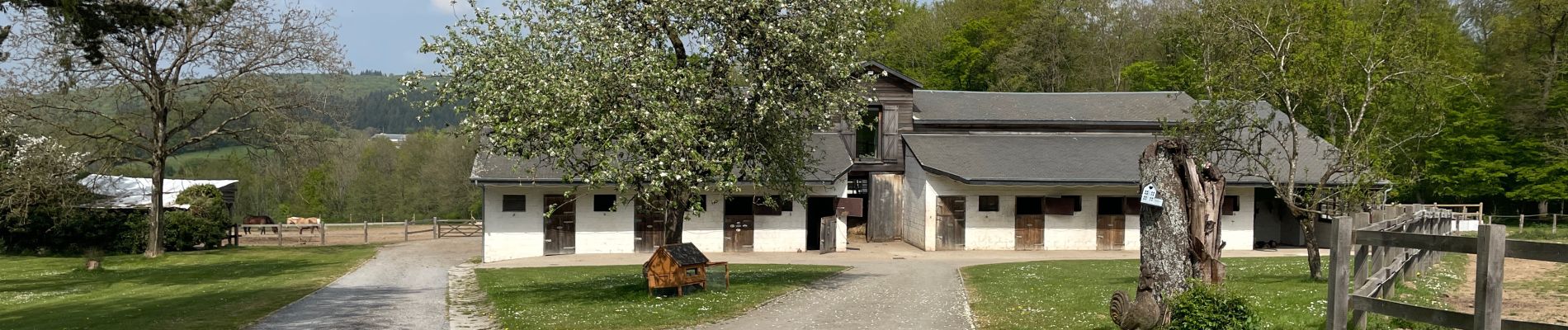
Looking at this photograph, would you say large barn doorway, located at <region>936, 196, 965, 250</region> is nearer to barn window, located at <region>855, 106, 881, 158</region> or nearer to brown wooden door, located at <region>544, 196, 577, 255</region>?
barn window, located at <region>855, 106, 881, 158</region>

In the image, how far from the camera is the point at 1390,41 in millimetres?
19844

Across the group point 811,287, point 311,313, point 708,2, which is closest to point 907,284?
point 811,287

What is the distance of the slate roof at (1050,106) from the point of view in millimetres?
38812

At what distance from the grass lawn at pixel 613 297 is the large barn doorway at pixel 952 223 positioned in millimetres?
8116

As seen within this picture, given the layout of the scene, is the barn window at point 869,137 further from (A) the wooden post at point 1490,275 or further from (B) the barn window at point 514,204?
(A) the wooden post at point 1490,275

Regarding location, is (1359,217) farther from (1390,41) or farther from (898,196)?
(898,196)

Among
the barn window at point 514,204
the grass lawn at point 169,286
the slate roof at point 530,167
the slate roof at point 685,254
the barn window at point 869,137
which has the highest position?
the barn window at point 869,137

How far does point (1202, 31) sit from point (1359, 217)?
779cm

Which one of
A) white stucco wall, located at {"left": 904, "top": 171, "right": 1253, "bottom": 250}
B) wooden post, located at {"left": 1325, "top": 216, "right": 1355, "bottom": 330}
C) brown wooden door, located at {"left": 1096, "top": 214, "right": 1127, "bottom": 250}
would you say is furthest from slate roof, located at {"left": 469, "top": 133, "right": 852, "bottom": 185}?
wooden post, located at {"left": 1325, "top": 216, "right": 1355, "bottom": 330}

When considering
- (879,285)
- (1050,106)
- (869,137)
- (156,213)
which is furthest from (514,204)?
(1050,106)

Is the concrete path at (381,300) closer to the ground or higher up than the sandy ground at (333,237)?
higher up

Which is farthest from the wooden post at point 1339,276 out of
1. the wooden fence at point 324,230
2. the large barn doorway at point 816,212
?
the wooden fence at point 324,230

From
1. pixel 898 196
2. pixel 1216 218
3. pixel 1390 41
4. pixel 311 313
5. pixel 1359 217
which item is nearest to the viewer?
pixel 1216 218

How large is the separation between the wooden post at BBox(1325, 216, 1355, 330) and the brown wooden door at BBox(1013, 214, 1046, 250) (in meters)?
24.3
